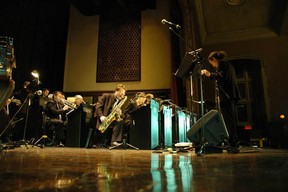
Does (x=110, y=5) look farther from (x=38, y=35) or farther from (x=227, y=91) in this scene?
(x=227, y=91)

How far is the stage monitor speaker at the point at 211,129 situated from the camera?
2844 millimetres

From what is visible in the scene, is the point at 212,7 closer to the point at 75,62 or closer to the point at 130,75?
the point at 130,75

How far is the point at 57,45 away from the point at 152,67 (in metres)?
3.58

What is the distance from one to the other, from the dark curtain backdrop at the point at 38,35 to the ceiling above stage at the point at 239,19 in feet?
15.8

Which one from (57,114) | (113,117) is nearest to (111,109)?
(113,117)

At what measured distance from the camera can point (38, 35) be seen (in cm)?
743

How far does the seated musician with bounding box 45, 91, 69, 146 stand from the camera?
5.54 m

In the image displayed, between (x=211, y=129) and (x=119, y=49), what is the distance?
6.33m

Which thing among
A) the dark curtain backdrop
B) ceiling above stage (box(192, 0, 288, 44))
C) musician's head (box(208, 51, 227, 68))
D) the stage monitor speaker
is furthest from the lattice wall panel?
the stage monitor speaker

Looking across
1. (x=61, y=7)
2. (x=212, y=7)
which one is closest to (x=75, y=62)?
(x=61, y=7)

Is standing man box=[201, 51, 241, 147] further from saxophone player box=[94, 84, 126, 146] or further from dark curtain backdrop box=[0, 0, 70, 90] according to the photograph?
dark curtain backdrop box=[0, 0, 70, 90]

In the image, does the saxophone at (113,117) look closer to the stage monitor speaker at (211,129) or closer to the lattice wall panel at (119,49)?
the stage monitor speaker at (211,129)

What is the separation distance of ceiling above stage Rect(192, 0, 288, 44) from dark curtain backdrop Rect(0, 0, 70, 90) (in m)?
4.83

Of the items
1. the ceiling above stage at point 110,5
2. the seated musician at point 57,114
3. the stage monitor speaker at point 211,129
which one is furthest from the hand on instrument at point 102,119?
the ceiling above stage at point 110,5
